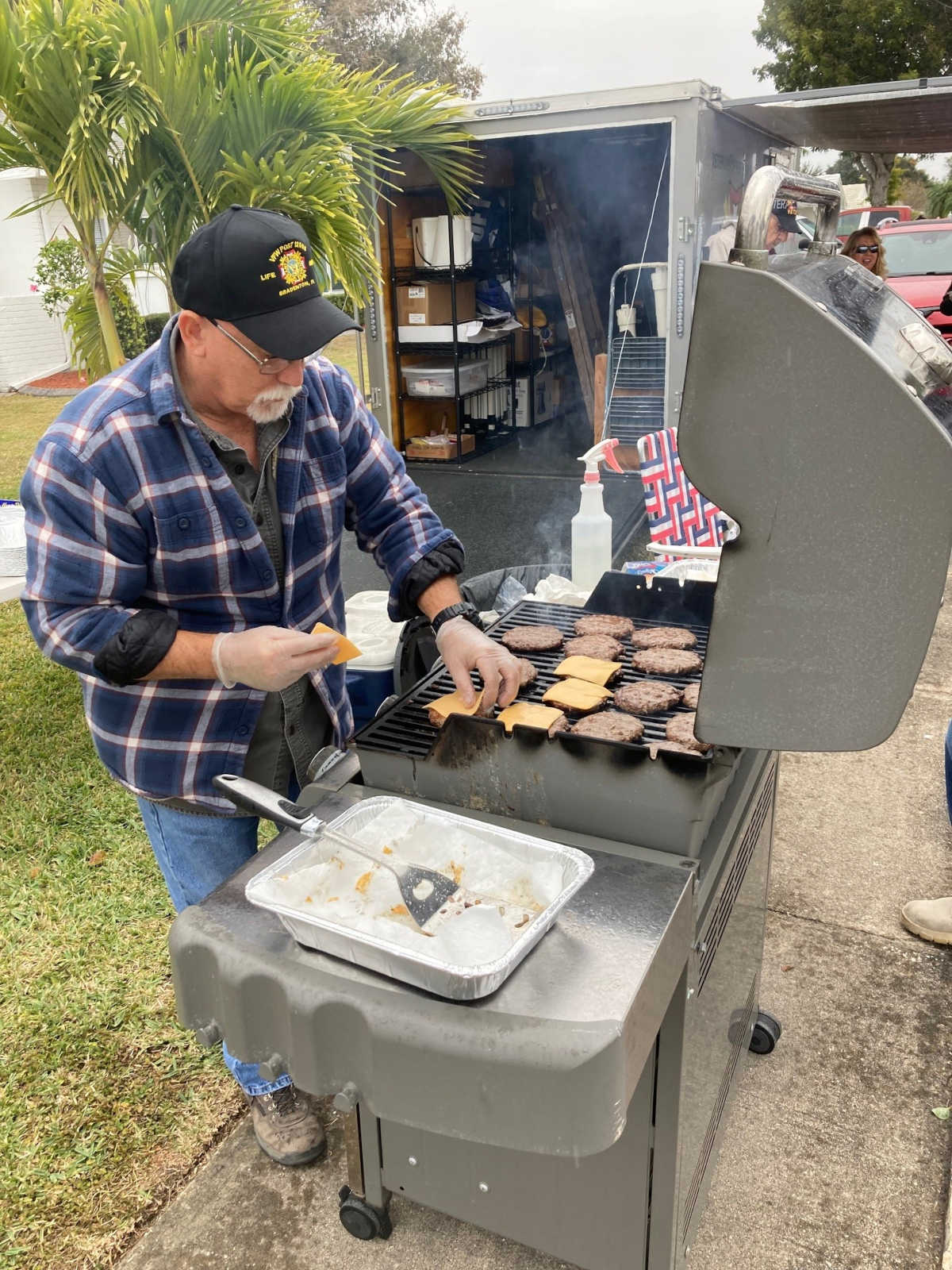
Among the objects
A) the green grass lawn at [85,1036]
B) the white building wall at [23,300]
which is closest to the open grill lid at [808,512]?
the green grass lawn at [85,1036]

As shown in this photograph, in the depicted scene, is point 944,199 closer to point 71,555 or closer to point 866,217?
point 866,217

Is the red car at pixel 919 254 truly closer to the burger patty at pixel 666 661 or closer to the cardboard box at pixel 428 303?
the cardboard box at pixel 428 303

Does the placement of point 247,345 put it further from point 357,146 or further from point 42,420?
point 42,420

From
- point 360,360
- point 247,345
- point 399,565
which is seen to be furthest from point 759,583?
point 360,360

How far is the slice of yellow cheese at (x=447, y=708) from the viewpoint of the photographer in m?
1.74

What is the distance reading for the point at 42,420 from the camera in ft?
41.4

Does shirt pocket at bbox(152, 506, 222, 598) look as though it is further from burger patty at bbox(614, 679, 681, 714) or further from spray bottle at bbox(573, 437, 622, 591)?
spray bottle at bbox(573, 437, 622, 591)

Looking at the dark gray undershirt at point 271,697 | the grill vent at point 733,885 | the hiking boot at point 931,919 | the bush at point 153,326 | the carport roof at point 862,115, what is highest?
the carport roof at point 862,115

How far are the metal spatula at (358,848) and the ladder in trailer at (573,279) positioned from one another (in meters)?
8.18

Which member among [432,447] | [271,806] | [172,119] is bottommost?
[432,447]

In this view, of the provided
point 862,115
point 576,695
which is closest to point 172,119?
point 576,695

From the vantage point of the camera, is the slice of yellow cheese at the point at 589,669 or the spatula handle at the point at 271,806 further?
the slice of yellow cheese at the point at 589,669

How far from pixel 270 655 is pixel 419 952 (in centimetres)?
65

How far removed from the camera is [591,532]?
2.98 m
